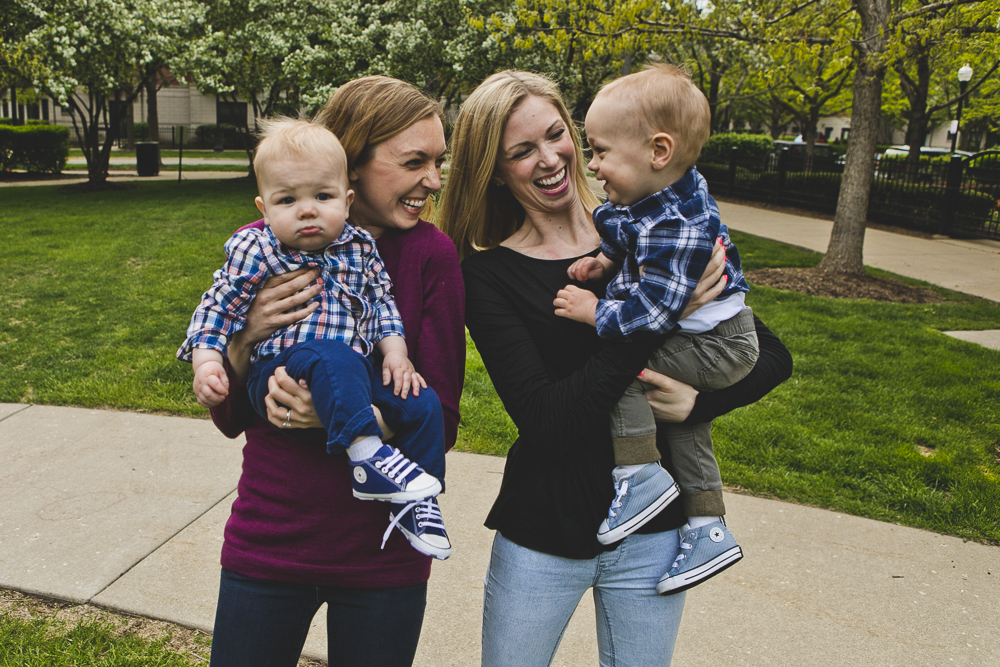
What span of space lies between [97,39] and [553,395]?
15783mm

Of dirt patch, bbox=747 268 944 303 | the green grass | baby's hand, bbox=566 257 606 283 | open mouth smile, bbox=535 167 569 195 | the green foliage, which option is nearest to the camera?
baby's hand, bbox=566 257 606 283

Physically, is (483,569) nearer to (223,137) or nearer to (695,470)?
(695,470)

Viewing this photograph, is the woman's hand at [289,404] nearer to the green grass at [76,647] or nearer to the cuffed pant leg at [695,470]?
the cuffed pant leg at [695,470]

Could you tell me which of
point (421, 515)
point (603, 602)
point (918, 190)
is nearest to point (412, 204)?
point (421, 515)

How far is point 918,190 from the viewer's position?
13.8 metres

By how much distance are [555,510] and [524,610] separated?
0.82ft

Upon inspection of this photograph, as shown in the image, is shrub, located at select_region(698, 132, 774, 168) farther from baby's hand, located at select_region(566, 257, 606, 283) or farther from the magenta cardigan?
the magenta cardigan

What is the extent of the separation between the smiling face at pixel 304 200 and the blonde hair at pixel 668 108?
712 mm

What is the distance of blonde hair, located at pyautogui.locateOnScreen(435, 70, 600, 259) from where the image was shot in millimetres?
2033

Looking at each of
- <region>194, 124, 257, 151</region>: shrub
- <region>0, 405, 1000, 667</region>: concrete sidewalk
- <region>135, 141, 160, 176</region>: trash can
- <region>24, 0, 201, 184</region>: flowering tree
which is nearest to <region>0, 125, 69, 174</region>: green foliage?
<region>135, 141, 160, 176</region>: trash can

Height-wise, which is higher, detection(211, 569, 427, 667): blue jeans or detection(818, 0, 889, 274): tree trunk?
detection(818, 0, 889, 274): tree trunk

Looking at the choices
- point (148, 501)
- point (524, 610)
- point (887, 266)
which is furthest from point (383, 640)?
point (887, 266)

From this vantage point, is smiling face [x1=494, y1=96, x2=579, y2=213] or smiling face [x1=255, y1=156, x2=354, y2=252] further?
smiling face [x1=494, y1=96, x2=579, y2=213]

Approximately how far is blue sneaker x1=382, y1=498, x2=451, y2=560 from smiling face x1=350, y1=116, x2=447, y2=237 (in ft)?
2.15
